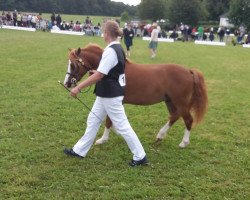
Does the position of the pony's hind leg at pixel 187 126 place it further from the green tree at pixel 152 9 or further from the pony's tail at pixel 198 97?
the green tree at pixel 152 9

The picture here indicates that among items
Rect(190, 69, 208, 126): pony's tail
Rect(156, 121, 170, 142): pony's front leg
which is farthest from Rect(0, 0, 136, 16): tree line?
Rect(190, 69, 208, 126): pony's tail

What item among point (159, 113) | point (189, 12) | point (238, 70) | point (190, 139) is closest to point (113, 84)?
point (190, 139)

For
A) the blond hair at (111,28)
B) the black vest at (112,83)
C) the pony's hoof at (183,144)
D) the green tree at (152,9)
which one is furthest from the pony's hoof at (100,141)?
the green tree at (152,9)

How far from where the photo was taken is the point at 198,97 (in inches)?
276

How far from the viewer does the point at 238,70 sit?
18.0 meters

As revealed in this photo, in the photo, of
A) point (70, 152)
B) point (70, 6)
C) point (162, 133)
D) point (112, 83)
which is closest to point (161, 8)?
point (70, 6)

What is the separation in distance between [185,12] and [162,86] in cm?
5827

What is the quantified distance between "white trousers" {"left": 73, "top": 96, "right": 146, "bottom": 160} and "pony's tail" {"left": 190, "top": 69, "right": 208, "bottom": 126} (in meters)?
1.65

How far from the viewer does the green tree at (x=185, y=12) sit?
62.2 m

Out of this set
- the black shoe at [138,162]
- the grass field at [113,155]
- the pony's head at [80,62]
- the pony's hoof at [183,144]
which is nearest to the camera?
the grass field at [113,155]

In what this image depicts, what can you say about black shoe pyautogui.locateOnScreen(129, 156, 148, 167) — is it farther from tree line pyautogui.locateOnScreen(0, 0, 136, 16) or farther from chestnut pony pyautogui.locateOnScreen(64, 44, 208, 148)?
tree line pyautogui.locateOnScreen(0, 0, 136, 16)

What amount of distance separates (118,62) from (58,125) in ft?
10.1

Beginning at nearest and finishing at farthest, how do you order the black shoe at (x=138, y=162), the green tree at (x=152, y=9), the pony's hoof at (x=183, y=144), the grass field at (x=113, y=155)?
the grass field at (x=113, y=155), the black shoe at (x=138, y=162), the pony's hoof at (x=183, y=144), the green tree at (x=152, y=9)

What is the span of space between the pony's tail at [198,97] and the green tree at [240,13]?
5999 cm
